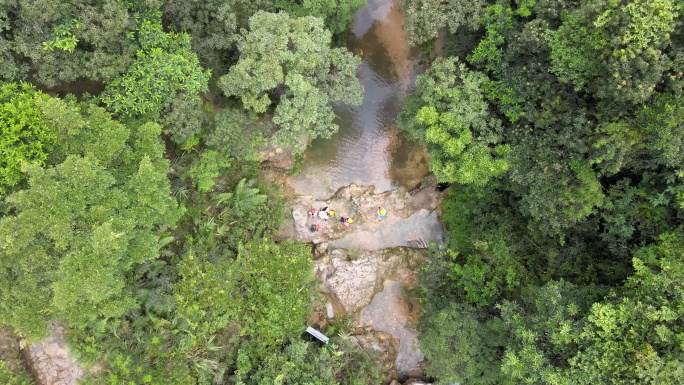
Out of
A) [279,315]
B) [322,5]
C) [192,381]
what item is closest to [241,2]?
[322,5]

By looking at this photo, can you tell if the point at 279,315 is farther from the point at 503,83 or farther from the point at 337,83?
the point at 503,83

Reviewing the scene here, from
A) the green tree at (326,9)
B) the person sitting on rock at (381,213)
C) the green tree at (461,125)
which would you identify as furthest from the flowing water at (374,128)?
the green tree at (461,125)

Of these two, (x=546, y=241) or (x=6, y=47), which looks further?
(x=546, y=241)

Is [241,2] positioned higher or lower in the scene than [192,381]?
higher

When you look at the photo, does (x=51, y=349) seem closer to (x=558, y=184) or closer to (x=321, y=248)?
(x=321, y=248)

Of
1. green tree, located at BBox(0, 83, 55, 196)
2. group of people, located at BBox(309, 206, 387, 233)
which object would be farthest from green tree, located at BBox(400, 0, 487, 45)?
green tree, located at BBox(0, 83, 55, 196)

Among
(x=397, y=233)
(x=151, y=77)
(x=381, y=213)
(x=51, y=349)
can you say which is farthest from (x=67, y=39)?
(x=397, y=233)
